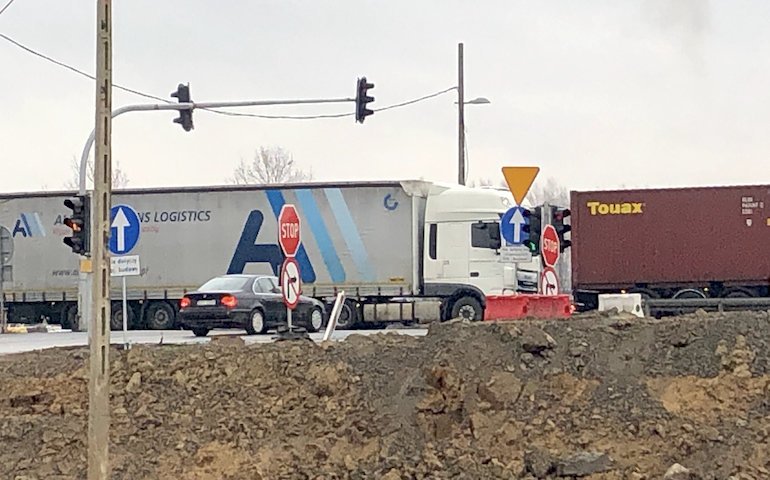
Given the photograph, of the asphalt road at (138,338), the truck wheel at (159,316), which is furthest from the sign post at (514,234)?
the truck wheel at (159,316)

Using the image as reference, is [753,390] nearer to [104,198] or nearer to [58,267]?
[104,198]

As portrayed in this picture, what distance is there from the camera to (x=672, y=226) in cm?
2869

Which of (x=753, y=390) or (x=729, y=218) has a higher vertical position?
(x=729, y=218)

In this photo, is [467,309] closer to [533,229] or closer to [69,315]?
[69,315]

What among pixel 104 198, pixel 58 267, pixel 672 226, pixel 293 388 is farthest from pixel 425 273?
pixel 104 198

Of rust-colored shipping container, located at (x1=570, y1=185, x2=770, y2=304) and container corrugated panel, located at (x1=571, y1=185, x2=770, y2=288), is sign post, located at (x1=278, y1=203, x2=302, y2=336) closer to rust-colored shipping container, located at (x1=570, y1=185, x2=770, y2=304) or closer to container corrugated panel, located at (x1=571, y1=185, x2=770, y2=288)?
container corrugated panel, located at (x1=571, y1=185, x2=770, y2=288)

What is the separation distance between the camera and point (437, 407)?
36.0ft

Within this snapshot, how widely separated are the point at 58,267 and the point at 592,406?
25388 millimetres

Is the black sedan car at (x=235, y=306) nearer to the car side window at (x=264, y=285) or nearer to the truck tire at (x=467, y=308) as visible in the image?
the car side window at (x=264, y=285)

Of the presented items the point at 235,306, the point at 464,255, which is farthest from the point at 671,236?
the point at 235,306

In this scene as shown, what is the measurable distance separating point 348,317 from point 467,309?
3192 mm

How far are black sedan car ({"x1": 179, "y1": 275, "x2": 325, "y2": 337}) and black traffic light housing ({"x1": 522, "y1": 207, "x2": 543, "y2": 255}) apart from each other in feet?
33.4

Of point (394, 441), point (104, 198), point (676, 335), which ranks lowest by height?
point (394, 441)

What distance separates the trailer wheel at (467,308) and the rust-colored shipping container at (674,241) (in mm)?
2436
